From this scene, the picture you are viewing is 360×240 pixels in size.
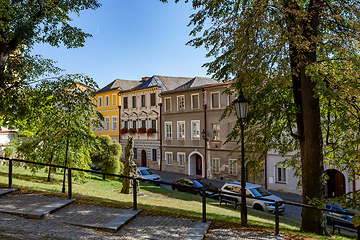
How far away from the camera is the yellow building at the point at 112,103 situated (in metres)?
46.5

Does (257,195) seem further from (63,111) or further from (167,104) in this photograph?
(167,104)

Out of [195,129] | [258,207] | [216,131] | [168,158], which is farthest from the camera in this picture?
[168,158]

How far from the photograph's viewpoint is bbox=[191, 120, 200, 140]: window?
3391 cm

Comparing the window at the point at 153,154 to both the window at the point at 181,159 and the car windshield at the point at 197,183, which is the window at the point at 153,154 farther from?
the car windshield at the point at 197,183

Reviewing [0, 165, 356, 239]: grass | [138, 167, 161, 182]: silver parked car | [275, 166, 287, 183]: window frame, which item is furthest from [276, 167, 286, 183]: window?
[0, 165, 356, 239]: grass

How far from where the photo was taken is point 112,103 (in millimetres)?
47344

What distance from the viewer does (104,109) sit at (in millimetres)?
48688

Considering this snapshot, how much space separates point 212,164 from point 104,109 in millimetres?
23360

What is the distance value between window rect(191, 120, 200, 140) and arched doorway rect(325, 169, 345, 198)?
45.9 ft

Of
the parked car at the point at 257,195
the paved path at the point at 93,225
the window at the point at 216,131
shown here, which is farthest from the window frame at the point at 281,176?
the paved path at the point at 93,225

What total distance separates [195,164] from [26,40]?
26024mm

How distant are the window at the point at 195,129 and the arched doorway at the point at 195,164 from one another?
210 cm

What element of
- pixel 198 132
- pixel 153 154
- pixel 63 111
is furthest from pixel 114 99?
pixel 63 111

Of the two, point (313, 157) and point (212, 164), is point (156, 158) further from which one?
point (313, 157)
